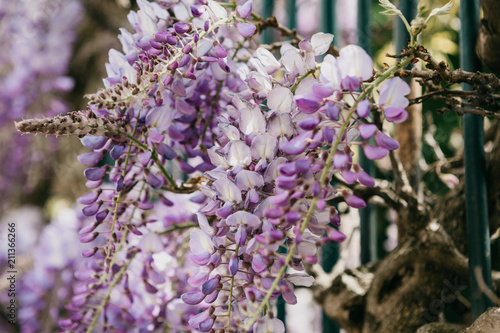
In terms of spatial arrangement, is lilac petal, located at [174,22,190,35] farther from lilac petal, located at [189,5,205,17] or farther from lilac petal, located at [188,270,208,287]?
lilac petal, located at [188,270,208,287]

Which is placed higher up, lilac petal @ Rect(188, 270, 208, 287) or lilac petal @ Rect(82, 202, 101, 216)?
lilac petal @ Rect(82, 202, 101, 216)

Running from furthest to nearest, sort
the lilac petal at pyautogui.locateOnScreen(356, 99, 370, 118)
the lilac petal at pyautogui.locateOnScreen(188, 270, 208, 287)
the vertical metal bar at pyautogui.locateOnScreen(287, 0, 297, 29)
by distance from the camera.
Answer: the vertical metal bar at pyautogui.locateOnScreen(287, 0, 297, 29), the lilac petal at pyautogui.locateOnScreen(188, 270, 208, 287), the lilac petal at pyautogui.locateOnScreen(356, 99, 370, 118)

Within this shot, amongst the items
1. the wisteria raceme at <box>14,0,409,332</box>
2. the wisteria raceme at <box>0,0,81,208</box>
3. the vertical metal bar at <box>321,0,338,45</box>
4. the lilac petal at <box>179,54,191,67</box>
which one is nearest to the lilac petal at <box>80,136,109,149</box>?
the wisteria raceme at <box>14,0,409,332</box>

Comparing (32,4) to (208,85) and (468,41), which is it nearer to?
(208,85)

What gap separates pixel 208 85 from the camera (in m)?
0.72

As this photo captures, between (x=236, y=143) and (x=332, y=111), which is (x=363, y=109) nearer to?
(x=332, y=111)

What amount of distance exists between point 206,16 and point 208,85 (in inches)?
4.2

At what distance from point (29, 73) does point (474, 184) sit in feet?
6.42

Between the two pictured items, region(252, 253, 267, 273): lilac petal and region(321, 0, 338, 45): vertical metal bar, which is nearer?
region(252, 253, 267, 273): lilac petal

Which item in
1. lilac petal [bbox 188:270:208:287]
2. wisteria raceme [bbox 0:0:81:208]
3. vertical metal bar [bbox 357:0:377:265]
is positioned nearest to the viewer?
lilac petal [bbox 188:270:208:287]

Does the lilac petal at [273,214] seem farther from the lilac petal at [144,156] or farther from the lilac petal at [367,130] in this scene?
the lilac petal at [144,156]

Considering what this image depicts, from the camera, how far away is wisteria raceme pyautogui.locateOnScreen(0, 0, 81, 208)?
2.12 metres

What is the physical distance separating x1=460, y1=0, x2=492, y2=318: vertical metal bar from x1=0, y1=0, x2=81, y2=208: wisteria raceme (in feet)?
5.72

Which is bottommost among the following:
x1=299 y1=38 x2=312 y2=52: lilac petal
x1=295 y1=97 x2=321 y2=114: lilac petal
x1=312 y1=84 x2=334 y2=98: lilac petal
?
x1=295 y1=97 x2=321 y2=114: lilac petal
